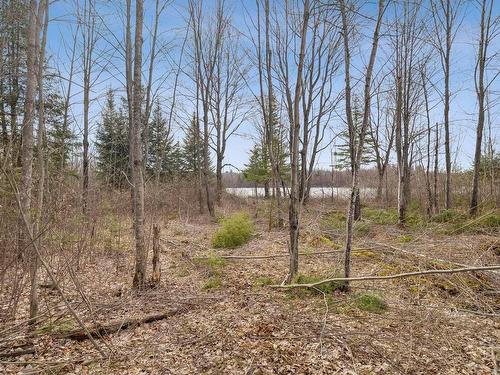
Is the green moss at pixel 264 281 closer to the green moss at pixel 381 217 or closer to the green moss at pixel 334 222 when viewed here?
the green moss at pixel 334 222

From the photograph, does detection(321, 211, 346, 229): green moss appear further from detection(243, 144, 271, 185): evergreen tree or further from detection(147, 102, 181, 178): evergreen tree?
detection(147, 102, 181, 178): evergreen tree

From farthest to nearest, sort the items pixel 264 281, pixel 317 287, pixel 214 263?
pixel 214 263 < pixel 264 281 < pixel 317 287

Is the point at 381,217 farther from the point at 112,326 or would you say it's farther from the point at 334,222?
the point at 112,326

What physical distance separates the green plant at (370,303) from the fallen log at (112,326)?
238cm

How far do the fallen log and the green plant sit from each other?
7.80ft

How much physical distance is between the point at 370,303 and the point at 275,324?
1.33 metres

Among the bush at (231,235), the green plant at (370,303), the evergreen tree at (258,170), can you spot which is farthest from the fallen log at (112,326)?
the evergreen tree at (258,170)

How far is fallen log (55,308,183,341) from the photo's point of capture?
11.0 feet

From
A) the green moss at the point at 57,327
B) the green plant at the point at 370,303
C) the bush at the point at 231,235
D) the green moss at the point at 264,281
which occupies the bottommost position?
the green moss at the point at 57,327

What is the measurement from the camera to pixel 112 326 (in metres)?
3.54

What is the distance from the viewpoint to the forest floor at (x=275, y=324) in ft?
9.36

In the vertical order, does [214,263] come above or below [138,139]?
below

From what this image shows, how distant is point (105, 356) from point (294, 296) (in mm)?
2457

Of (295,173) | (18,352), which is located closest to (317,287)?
(295,173)
